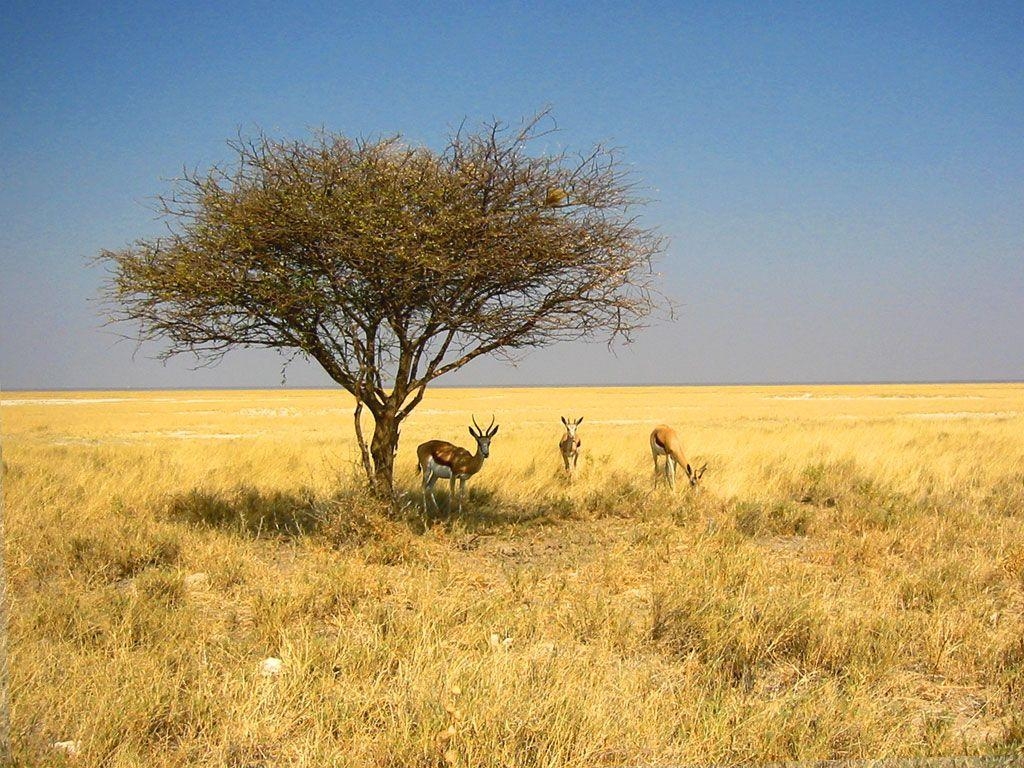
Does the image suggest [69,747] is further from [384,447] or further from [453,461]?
[453,461]

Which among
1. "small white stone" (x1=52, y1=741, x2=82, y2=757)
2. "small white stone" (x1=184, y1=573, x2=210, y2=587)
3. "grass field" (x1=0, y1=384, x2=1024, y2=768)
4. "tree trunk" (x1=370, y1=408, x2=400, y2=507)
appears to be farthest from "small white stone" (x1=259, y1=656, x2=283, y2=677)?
"tree trunk" (x1=370, y1=408, x2=400, y2=507)

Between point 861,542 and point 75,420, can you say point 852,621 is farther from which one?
point 75,420

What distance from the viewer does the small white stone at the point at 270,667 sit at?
558cm

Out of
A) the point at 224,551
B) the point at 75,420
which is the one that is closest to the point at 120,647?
the point at 224,551

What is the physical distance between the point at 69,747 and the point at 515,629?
3.38 m

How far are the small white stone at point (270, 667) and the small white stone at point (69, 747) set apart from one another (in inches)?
48.2

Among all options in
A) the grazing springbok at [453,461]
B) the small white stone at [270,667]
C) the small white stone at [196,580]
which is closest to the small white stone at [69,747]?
the small white stone at [270,667]

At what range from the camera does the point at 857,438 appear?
2736cm

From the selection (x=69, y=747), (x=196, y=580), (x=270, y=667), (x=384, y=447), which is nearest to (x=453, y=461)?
(x=384, y=447)

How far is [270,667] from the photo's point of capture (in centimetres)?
576

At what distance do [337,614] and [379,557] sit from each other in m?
2.53

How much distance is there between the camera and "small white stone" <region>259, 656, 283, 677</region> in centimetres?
558

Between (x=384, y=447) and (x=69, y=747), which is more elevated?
(x=384, y=447)

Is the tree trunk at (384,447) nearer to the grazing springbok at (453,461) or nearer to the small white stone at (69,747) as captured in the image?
the grazing springbok at (453,461)
